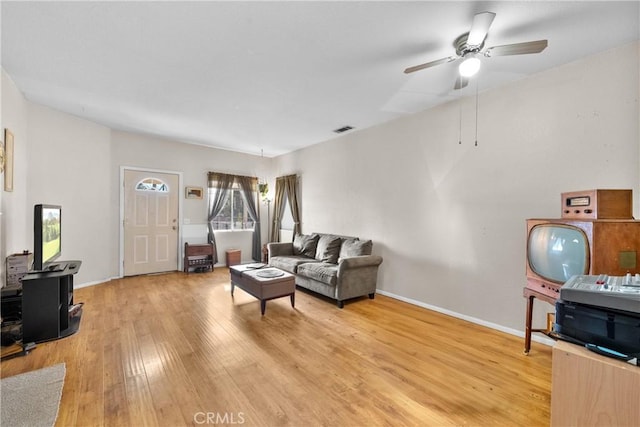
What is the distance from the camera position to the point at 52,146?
157 inches

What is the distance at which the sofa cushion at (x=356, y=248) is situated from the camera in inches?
166

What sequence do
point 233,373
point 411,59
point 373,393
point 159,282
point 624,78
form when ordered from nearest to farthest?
point 373,393 → point 233,373 → point 624,78 → point 411,59 → point 159,282

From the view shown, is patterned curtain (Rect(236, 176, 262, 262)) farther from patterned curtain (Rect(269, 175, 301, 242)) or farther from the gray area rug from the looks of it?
the gray area rug

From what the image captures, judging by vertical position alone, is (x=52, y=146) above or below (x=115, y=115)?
below

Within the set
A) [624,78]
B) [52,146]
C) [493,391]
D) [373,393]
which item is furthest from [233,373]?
[52,146]

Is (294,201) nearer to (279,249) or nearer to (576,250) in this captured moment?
(279,249)

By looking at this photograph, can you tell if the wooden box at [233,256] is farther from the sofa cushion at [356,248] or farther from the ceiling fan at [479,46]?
the ceiling fan at [479,46]

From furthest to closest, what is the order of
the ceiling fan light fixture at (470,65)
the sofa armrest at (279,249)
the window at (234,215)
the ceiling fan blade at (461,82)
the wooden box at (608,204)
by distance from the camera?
the window at (234,215) < the sofa armrest at (279,249) < the ceiling fan blade at (461,82) < the ceiling fan light fixture at (470,65) < the wooden box at (608,204)

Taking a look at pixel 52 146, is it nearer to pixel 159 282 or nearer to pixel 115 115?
pixel 115 115

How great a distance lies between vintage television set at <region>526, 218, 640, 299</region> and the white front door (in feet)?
19.4

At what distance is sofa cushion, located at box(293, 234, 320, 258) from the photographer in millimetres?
5047

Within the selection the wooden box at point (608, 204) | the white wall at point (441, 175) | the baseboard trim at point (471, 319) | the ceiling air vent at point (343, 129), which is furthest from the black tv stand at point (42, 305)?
the wooden box at point (608, 204)

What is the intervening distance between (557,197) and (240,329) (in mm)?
3530

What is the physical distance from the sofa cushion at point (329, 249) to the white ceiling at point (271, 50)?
7.00 ft
